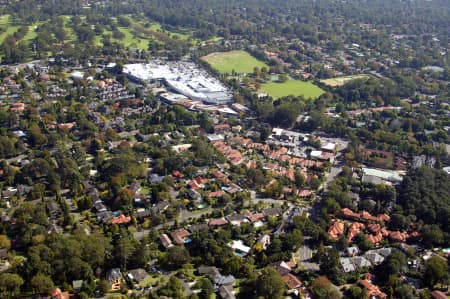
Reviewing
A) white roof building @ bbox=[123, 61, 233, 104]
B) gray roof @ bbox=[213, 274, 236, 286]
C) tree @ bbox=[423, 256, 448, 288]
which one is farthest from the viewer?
white roof building @ bbox=[123, 61, 233, 104]

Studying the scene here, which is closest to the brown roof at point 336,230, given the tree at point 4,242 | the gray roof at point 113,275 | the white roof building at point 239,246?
the white roof building at point 239,246

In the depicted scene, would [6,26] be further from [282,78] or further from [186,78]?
[282,78]

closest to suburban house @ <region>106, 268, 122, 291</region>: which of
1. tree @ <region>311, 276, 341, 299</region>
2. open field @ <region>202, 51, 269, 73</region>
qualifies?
tree @ <region>311, 276, 341, 299</region>

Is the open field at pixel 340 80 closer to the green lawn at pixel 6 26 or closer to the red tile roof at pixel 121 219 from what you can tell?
the red tile roof at pixel 121 219

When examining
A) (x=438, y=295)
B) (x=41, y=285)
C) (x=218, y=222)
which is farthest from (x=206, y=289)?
(x=438, y=295)

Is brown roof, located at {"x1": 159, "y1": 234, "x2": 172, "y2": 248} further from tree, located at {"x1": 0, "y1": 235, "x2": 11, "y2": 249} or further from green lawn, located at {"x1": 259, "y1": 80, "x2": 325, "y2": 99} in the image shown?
green lawn, located at {"x1": 259, "y1": 80, "x2": 325, "y2": 99}

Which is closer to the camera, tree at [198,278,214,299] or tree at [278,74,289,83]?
tree at [198,278,214,299]
